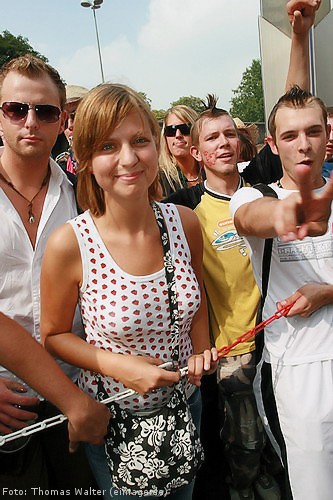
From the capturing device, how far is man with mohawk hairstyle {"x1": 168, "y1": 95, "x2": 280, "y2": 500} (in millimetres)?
2547

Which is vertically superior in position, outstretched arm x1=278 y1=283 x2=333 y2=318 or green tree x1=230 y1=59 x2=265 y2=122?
green tree x1=230 y1=59 x2=265 y2=122

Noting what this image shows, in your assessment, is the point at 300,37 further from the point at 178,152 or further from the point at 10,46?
the point at 10,46

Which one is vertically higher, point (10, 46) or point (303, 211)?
point (10, 46)

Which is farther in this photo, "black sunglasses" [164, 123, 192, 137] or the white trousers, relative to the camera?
"black sunglasses" [164, 123, 192, 137]

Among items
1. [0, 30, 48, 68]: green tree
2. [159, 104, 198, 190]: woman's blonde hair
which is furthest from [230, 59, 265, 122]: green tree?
[159, 104, 198, 190]: woman's blonde hair

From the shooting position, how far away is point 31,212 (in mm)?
2096

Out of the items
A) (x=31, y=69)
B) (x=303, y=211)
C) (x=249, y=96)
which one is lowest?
(x=303, y=211)

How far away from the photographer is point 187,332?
75.0 inches

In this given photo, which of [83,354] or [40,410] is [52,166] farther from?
[40,410]

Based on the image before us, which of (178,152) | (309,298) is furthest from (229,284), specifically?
(178,152)

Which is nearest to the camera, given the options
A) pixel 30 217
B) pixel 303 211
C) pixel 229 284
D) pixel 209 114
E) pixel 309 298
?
pixel 303 211

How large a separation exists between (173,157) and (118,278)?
7.54 feet

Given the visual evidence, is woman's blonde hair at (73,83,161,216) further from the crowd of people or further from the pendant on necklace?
Answer: the pendant on necklace

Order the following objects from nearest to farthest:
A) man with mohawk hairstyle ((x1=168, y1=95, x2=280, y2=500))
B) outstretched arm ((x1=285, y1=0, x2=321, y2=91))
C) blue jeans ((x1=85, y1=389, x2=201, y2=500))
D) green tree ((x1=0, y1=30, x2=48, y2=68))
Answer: blue jeans ((x1=85, y1=389, x2=201, y2=500)), outstretched arm ((x1=285, y1=0, x2=321, y2=91)), man with mohawk hairstyle ((x1=168, y1=95, x2=280, y2=500)), green tree ((x1=0, y1=30, x2=48, y2=68))
